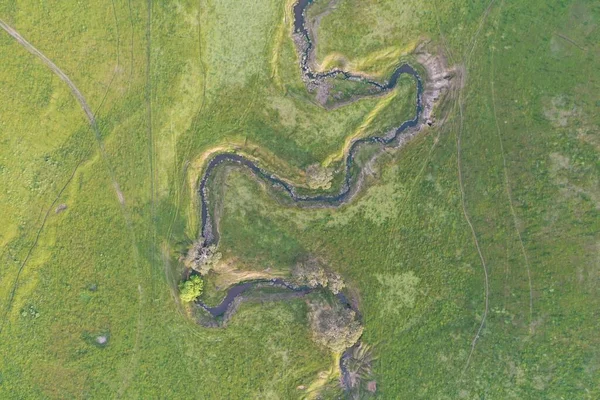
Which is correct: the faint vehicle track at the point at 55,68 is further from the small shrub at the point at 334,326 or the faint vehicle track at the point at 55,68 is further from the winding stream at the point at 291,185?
the small shrub at the point at 334,326

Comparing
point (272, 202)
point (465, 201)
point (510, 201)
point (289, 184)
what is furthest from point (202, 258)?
point (510, 201)

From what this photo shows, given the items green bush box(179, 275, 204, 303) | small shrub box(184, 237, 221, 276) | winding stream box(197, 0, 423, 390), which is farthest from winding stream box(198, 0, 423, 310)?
green bush box(179, 275, 204, 303)

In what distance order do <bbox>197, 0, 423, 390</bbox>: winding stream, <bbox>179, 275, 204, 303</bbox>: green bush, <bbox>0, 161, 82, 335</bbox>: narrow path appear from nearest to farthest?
<bbox>179, 275, 204, 303</bbox>: green bush < <bbox>0, 161, 82, 335</bbox>: narrow path < <bbox>197, 0, 423, 390</bbox>: winding stream

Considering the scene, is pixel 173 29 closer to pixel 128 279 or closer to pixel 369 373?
pixel 128 279

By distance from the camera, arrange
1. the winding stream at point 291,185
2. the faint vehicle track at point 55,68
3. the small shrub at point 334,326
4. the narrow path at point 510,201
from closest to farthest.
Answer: the small shrub at point 334,326
the narrow path at point 510,201
the faint vehicle track at point 55,68
the winding stream at point 291,185

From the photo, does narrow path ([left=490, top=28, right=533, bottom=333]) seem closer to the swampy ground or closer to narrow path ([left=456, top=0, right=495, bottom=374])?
the swampy ground

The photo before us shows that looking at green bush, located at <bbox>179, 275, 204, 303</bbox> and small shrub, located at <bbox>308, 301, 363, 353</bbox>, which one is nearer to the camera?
small shrub, located at <bbox>308, 301, 363, 353</bbox>

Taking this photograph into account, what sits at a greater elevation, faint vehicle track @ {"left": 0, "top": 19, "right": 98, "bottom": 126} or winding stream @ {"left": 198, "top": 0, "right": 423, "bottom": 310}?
faint vehicle track @ {"left": 0, "top": 19, "right": 98, "bottom": 126}

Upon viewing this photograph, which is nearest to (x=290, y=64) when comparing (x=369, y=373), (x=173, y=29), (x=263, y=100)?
(x=263, y=100)

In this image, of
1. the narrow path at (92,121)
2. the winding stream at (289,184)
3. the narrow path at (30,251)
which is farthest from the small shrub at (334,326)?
the narrow path at (30,251)

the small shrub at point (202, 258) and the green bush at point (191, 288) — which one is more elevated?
the small shrub at point (202, 258)
